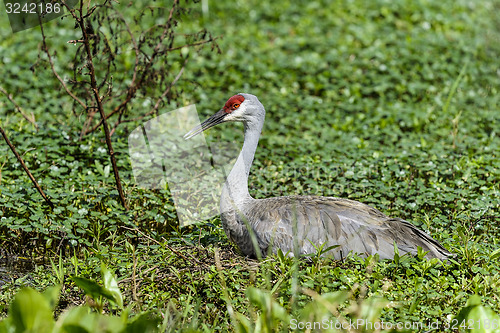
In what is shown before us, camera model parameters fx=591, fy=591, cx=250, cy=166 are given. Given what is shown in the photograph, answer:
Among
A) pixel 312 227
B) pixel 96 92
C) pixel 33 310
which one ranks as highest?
pixel 96 92

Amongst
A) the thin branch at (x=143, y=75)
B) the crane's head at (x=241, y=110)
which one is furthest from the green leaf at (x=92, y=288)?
the thin branch at (x=143, y=75)

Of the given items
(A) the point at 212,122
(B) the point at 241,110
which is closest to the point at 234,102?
(B) the point at 241,110

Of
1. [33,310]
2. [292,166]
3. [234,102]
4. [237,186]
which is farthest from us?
[292,166]

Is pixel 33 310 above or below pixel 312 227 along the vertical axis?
above

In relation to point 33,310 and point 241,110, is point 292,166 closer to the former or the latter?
point 241,110

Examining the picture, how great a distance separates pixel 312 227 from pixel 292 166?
1.82m

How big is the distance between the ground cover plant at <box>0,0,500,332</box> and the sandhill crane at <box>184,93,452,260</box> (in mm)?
186

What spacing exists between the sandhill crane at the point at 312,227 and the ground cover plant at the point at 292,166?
186 mm

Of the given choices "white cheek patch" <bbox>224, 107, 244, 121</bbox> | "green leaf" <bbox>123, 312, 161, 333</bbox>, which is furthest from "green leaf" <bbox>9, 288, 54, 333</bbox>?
"white cheek patch" <bbox>224, 107, 244, 121</bbox>

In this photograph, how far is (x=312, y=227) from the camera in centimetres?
462

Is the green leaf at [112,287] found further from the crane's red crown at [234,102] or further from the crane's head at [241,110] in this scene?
the crane's red crown at [234,102]

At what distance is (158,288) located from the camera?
4.18 metres

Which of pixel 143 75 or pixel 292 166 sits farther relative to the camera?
pixel 292 166

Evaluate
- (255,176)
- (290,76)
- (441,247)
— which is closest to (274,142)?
(255,176)
